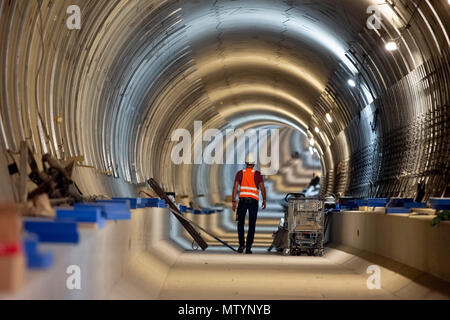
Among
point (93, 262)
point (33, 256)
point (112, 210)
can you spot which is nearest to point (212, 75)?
A: point (112, 210)

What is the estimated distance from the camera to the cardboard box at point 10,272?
4.84 m

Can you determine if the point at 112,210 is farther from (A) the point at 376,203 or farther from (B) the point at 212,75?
(B) the point at 212,75

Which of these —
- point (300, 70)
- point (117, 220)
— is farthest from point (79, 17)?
point (300, 70)

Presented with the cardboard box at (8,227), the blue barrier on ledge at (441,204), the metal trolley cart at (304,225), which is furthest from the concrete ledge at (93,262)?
the metal trolley cart at (304,225)

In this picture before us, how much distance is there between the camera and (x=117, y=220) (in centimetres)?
1020

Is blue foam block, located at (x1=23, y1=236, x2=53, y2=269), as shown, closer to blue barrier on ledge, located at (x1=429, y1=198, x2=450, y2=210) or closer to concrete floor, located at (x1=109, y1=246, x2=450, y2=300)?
concrete floor, located at (x1=109, y1=246, x2=450, y2=300)

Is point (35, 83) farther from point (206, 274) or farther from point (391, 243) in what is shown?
point (391, 243)

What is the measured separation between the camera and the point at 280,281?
1220 cm

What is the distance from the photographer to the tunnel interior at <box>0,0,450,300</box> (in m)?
13.5

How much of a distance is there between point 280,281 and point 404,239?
1.93 meters

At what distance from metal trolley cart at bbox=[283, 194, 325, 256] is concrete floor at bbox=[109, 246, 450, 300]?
1.61 meters

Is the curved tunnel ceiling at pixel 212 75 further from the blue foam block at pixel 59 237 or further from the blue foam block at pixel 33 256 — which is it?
the blue foam block at pixel 33 256
